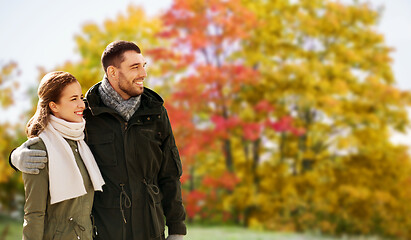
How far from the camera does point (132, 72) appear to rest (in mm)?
2506

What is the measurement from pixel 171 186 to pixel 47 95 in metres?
0.85

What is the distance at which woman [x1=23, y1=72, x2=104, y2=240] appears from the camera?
7.15ft

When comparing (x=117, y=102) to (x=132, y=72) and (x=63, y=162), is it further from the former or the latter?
(x=63, y=162)

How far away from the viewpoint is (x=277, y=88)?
14031 millimetres

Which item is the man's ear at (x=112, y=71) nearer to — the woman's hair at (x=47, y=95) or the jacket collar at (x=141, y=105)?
the jacket collar at (x=141, y=105)

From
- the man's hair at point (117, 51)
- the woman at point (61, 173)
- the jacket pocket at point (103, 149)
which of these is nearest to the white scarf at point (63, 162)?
the woman at point (61, 173)

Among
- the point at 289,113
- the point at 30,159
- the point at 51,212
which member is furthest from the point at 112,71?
the point at 289,113

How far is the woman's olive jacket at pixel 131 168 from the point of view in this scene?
249 cm

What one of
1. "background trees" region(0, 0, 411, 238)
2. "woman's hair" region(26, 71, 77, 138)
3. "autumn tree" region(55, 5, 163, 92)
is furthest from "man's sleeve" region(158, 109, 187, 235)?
"autumn tree" region(55, 5, 163, 92)

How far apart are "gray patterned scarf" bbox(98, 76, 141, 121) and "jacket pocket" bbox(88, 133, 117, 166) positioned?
15 centimetres

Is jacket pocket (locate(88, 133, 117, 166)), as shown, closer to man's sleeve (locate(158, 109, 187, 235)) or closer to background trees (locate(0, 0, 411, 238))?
man's sleeve (locate(158, 109, 187, 235))

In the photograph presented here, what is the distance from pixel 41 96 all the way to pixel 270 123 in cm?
1146

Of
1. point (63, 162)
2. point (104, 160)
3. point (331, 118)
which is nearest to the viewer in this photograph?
point (63, 162)

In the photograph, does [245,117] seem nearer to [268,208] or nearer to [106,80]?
[268,208]
